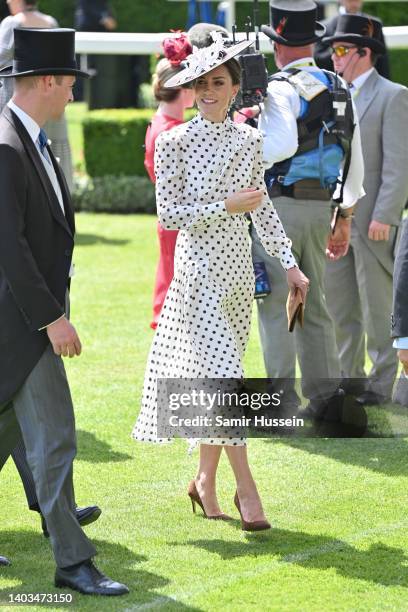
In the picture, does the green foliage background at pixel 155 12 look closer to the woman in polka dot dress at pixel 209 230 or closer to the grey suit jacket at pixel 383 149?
the grey suit jacket at pixel 383 149

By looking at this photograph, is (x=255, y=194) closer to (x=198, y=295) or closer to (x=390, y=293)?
(x=198, y=295)

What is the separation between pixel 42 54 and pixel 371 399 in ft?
12.9

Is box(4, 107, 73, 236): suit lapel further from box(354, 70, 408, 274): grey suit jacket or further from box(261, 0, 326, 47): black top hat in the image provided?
box(354, 70, 408, 274): grey suit jacket

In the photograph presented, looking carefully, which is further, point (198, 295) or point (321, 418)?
point (321, 418)

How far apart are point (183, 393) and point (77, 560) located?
1.10 m

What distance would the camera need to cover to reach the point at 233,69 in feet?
19.2

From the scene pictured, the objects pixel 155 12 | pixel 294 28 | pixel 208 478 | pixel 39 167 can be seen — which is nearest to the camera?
pixel 39 167

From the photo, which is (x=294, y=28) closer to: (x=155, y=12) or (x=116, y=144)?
(x=116, y=144)

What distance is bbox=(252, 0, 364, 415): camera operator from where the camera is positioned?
7.24m

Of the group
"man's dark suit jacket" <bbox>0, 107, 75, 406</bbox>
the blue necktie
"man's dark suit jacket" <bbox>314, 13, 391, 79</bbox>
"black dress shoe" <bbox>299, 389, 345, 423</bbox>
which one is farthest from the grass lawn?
"man's dark suit jacket" <bbox>314, 13, 391, 79</bbox>

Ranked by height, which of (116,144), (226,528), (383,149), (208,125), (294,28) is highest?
(294,28)

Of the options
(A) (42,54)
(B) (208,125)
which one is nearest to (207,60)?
(B) (208,125)

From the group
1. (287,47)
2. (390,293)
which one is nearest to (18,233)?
(287,47)

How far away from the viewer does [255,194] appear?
224 inches
